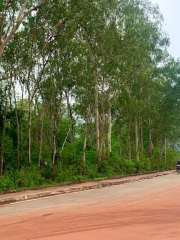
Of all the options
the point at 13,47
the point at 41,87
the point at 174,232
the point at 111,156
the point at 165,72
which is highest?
the point at 165,72

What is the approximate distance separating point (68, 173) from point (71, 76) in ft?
21.3

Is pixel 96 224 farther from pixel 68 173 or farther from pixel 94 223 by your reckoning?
pixel 68 173

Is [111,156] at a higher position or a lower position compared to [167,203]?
higher

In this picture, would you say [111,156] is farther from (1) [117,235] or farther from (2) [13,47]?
(1) [117,235]

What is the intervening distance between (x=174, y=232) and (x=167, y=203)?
523cm

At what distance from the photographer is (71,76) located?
2428 centimetres

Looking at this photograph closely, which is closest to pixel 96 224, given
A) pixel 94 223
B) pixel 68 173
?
pixel 94 223

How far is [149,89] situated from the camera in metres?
40.0

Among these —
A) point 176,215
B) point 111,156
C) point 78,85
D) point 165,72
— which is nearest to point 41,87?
Answer: point 78,85

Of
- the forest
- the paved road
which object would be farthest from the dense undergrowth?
the paved road

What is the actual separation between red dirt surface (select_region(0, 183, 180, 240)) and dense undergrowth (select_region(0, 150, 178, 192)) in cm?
835

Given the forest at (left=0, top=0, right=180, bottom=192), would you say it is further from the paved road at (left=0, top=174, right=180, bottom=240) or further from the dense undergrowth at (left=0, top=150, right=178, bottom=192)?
the paved road at (left=0, top=174, right=180, bottom=240)

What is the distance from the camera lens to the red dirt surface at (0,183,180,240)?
7.04 metres

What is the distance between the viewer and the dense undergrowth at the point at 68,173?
19500mm
